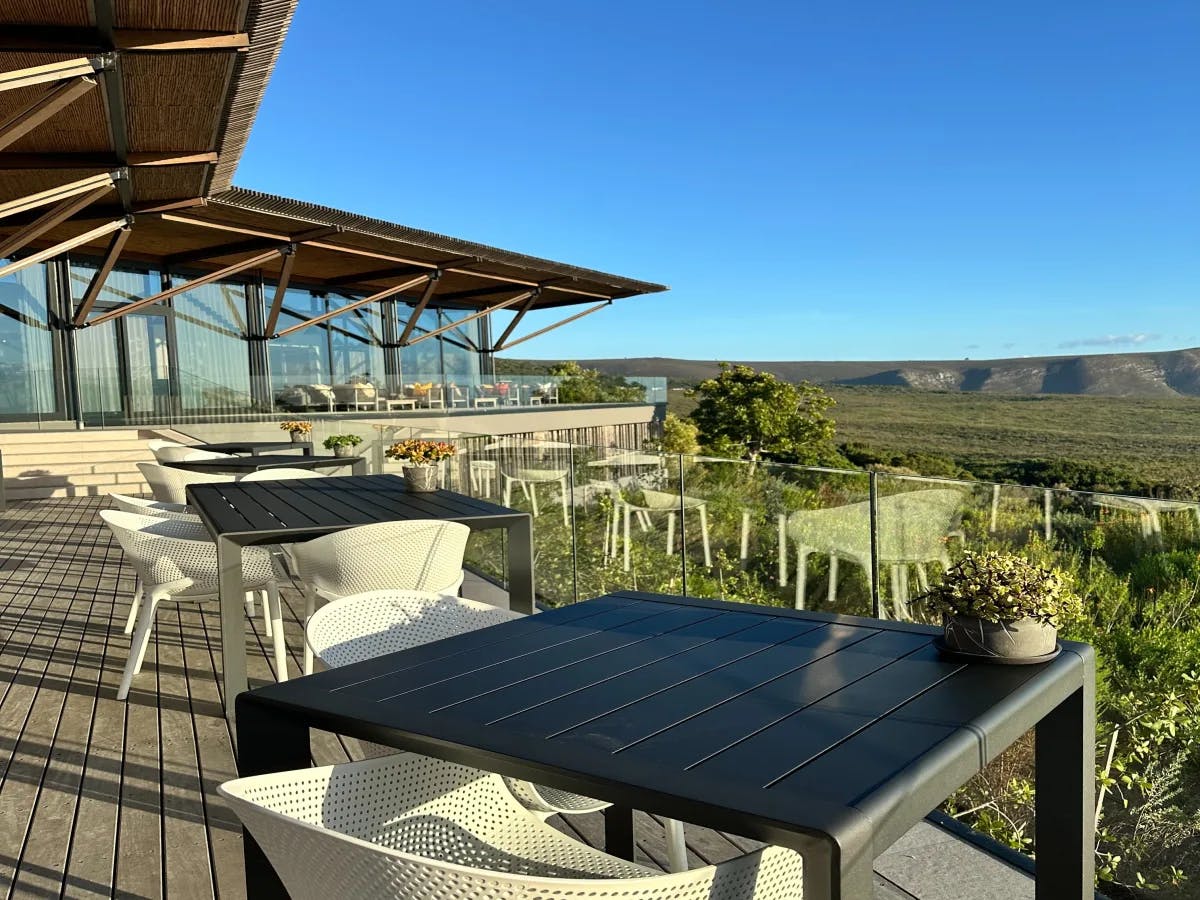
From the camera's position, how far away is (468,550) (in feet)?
22.8

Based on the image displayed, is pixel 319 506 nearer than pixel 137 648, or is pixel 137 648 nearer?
pixel 137 648

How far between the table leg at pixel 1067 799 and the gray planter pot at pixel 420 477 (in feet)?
11.3

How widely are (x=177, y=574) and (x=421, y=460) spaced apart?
1.27 m

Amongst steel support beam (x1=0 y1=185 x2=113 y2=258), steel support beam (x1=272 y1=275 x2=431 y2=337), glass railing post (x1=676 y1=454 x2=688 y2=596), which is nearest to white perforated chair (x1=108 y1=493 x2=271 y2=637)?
glass railing post (x1=676 y1=454 x2=688 y2=596)

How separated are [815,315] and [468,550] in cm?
6370

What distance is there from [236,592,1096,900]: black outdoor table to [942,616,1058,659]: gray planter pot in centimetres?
3

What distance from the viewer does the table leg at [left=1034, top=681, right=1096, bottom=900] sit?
1655 mm

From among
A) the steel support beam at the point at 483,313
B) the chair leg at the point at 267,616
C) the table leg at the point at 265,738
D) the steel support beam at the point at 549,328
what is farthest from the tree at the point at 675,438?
the table leg at the point at 265,738

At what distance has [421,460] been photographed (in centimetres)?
465

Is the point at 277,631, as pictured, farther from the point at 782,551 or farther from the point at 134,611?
the point at 782,551

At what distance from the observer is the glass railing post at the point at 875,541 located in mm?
3359

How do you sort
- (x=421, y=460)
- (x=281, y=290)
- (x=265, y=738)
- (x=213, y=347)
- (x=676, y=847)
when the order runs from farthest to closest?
1. (x=213, y=347)
2. (x=281, y=290)
3. (x=421, y=460)
4. (x=676, y=847)
5. (x=265, y=738)

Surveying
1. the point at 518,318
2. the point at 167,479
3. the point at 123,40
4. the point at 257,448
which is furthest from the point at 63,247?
the point at 518,318

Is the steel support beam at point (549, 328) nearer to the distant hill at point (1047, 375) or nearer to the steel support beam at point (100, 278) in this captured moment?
the steel support beam at point (100, 278)
